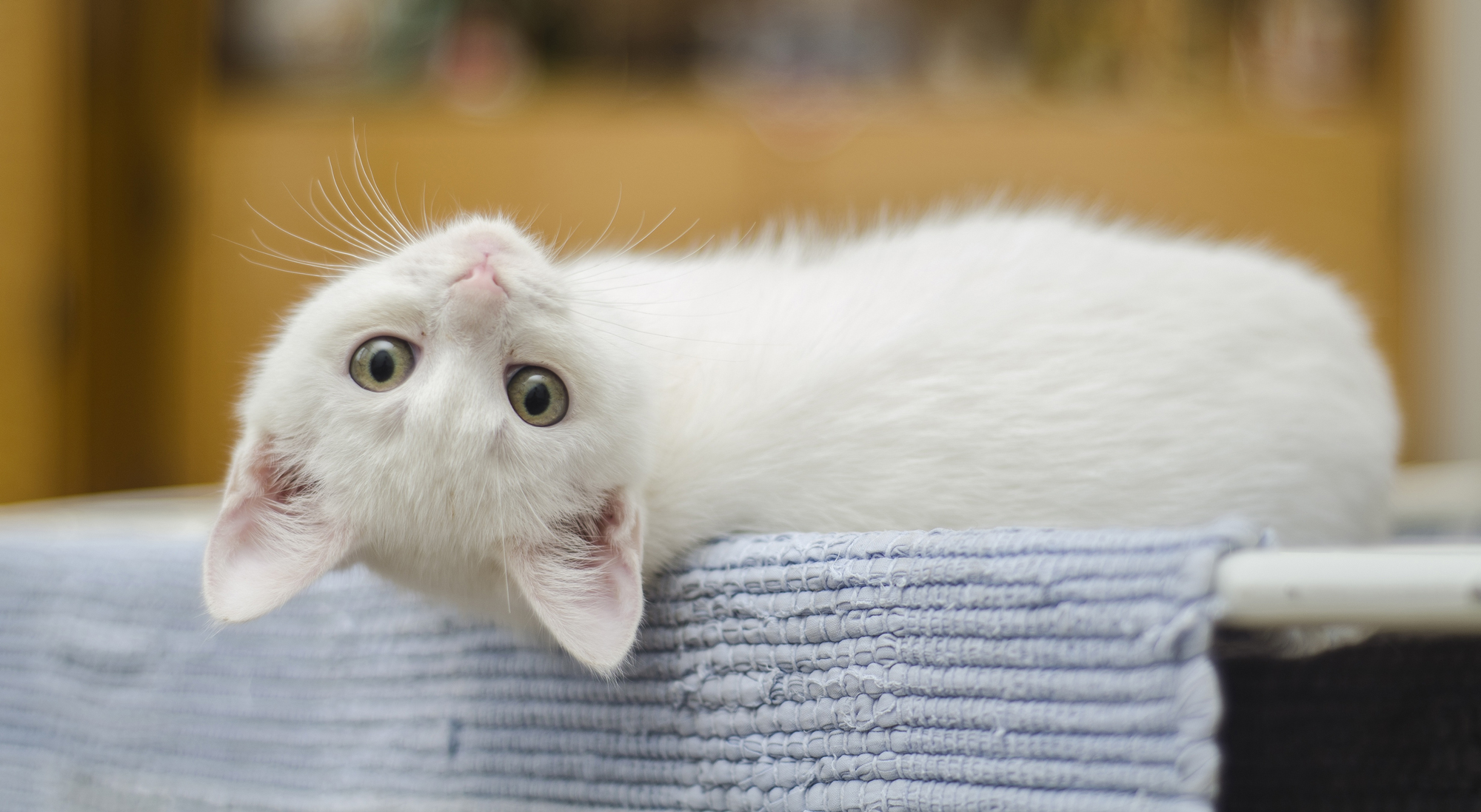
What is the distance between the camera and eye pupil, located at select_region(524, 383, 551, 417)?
2.26 feet

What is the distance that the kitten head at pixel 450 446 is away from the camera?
26.1 inches

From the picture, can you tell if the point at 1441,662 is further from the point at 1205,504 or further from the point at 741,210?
the point at 741,210

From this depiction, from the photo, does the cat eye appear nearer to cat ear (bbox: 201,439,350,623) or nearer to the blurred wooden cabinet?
cat ear (bbox: 201,439,350,623)

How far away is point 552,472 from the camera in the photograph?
26.9 inches

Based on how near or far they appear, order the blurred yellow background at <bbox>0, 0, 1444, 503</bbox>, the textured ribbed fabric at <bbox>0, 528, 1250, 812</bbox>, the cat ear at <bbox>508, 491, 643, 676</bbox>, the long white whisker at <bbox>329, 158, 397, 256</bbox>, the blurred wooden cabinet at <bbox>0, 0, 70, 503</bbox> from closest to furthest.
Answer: the textured ribbed fabric at <bbox>0, 528, 1250, 812</bbox>
the cat ear at <bbox>508, 491, 643, 676</bbox>
the long white whisker at <bbox>329, 158, 397, 256</bbox>
the blurred wooden cabinet at <bbox>0, 0, 70, 503</bbox>
the blurred yellow background at <bbox>0, 0, 1444, 503</bbox>

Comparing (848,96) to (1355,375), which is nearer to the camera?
(1355,375)

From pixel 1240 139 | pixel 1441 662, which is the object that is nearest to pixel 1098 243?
pixel 1441 662

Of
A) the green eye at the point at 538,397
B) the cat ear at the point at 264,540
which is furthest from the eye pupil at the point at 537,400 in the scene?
the cat ear at the point at 264,540

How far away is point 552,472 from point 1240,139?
6.29 feet

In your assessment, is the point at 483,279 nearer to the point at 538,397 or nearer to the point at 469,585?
the point at 538,397

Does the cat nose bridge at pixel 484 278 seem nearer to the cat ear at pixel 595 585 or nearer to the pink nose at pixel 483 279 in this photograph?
the pink nose at pixel 483 279

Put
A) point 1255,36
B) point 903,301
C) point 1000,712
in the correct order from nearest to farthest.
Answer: point 1000,712, point 903,301, point 1255,36

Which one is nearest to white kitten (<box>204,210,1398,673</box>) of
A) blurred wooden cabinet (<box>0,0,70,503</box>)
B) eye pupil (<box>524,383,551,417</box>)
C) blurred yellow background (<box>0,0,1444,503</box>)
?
eye pupil (<box>524,383,551,417</box>)

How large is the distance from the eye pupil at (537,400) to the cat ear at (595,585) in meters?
0.07
